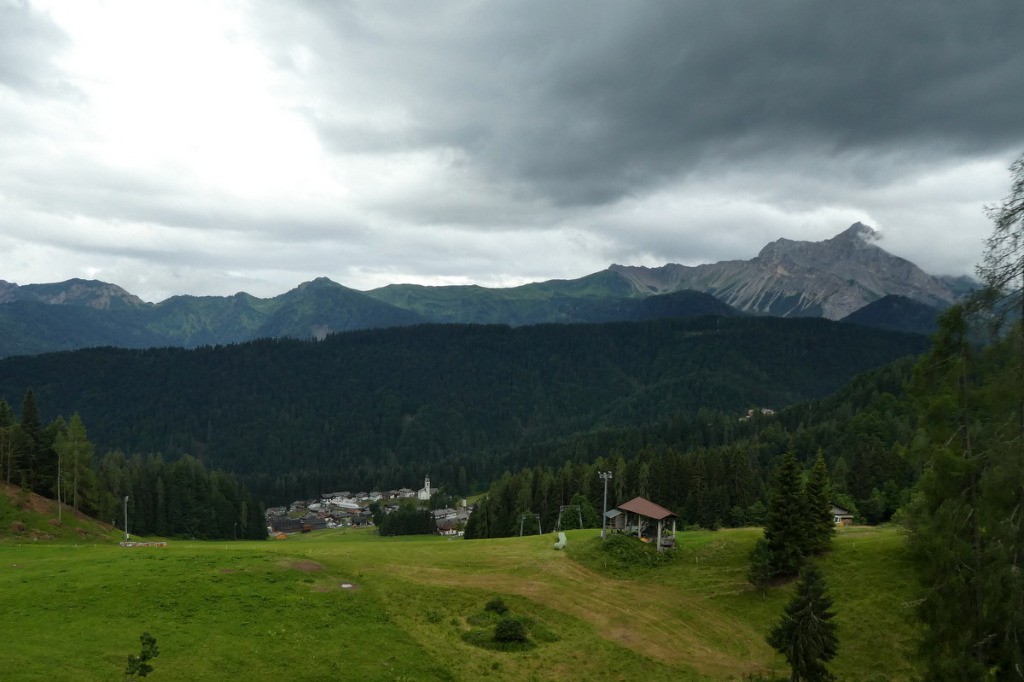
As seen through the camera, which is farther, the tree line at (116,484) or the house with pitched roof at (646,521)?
the tree line at (116,484)

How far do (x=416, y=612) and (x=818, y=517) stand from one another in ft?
132

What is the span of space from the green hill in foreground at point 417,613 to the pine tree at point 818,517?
1475mm

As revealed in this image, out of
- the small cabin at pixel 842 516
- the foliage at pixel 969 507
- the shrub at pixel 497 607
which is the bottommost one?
the small cabin at pixel 842 516

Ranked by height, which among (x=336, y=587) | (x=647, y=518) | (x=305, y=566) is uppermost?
(x=647, y=518)

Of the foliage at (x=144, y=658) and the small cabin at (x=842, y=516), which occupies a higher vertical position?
the foliage at (x=144, y=658)

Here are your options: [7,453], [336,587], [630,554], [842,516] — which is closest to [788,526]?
[630,554]

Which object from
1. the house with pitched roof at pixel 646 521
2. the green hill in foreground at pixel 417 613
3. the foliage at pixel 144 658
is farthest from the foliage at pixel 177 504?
the foliage at pixel 144 658

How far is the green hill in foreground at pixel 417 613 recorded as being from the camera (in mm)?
40188

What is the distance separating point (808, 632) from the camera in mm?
39281

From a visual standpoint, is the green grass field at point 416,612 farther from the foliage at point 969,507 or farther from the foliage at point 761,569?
the foliage at point 969,507

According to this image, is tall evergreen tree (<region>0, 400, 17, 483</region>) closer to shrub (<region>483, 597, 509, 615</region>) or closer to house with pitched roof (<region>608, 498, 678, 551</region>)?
shrub (<region>483, 597, 509, 615</region>)

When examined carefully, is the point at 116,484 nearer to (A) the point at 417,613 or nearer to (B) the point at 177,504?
(B) the point at 177,504

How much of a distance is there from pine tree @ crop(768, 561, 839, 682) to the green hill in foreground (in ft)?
19.7

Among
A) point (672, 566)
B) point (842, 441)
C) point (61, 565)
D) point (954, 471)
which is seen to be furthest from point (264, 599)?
point (842, 441)
